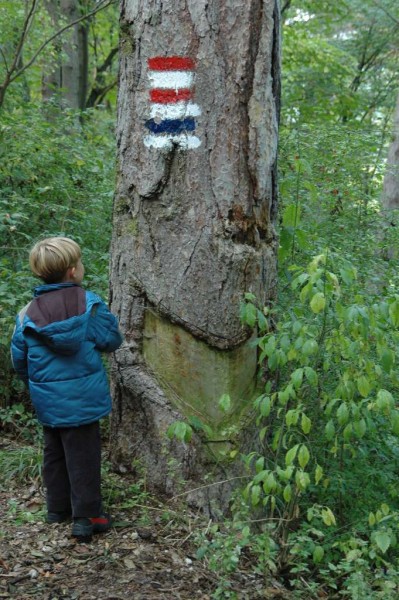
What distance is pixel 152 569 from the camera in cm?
321

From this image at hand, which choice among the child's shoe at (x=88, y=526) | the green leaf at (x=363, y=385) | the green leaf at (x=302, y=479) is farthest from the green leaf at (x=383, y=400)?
the child's shoe at (x=88, y=526)

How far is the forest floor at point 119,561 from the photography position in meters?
3.06

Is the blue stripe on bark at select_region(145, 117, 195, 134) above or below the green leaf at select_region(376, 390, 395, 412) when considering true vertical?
above

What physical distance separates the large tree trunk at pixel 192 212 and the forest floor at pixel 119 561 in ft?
0.71

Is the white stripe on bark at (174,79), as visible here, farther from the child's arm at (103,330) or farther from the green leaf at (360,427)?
the green leaf at (360,427)

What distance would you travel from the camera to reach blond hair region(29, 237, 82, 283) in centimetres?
345

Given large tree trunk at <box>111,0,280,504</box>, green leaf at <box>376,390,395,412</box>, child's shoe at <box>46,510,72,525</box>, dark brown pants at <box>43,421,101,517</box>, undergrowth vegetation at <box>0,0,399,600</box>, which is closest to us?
green leaf at <box>376,390,395,412</box>

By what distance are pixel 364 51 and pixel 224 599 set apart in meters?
17.8

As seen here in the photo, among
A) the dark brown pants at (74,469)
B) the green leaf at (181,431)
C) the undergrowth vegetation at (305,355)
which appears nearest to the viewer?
the undergrowth vegetation at (305,355)

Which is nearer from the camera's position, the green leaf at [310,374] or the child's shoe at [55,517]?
the green leaf at [310,374]

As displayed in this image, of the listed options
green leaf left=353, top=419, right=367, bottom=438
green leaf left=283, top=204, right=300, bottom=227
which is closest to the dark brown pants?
green leaf left=353, top=419, right=367, bottom=438

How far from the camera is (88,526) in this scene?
3.45 metres

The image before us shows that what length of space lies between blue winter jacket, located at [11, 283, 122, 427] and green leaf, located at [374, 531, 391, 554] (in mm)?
1469

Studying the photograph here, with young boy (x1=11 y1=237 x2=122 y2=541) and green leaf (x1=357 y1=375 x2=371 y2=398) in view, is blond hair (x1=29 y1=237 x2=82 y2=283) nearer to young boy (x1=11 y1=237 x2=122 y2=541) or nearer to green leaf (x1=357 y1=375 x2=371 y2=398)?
young boy (x1=11 y1=237 x2=122 y2=541)
